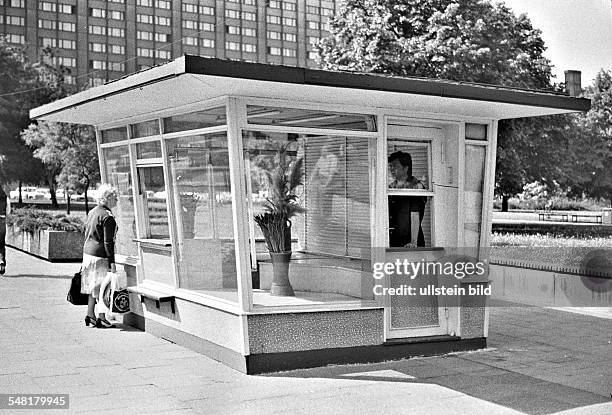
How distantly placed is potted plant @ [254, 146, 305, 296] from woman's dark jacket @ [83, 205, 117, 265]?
242cm

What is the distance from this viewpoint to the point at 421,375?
8086 millimetres

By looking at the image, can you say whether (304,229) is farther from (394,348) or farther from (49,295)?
(49,295)

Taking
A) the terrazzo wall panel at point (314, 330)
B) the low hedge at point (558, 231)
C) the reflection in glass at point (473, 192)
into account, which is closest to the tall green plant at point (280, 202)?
the terrazzo wall panel at point (314, 330)

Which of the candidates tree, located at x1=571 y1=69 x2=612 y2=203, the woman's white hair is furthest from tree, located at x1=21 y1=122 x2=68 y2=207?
tree, located at x1=571 y1=69 x2=612 y2=203

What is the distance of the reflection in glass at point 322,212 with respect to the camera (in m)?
8.52

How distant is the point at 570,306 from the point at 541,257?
2585 mm

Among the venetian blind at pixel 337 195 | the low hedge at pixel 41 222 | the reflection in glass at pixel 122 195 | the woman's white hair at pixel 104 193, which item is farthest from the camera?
the low hedge at pixel 41 222

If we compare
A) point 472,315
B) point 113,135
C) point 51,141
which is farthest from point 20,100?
point 472,315

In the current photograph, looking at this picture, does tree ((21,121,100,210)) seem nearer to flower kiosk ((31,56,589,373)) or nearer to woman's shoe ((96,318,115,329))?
woman's shoe ((96,318,115,329))

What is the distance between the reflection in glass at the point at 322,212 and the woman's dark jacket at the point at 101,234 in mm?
2443

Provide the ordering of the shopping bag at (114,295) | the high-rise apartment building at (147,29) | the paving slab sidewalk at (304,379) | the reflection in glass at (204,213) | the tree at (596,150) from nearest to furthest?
the paving slab sidewalk at (304,379)
the reflection in glass at (204,213)
the shopping bag at (114,295)
the tree at (596,150)
the high-rise apartment building at (147,29)

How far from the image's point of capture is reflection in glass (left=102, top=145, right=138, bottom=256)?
35.7ft

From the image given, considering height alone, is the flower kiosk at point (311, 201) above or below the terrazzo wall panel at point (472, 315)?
above

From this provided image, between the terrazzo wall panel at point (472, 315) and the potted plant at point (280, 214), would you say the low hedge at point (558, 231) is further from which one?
the potted plant at point (280, 214)
